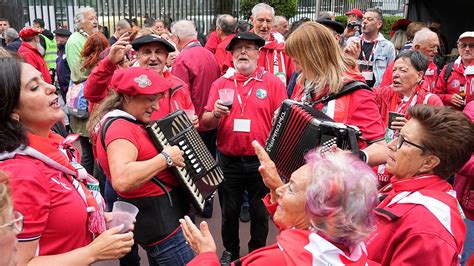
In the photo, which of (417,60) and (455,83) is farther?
(455,83)

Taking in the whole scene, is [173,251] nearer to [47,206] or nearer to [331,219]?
[47,206]

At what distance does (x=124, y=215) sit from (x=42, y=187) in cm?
50

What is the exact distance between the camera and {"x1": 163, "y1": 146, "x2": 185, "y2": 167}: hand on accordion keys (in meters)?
2.67

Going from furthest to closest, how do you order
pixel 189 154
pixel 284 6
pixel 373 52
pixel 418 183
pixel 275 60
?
pixel 284 6
pixel 373 52
pixel 275 60
pixel 189 154
pixel 418 183

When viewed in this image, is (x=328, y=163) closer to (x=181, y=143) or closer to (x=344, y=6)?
(x=181, y=143)

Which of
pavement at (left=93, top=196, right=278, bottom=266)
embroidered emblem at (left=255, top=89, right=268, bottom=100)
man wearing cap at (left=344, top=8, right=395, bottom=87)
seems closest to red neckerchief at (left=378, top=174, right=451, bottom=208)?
embroidered emblem at (left=255, top=89, right=268, bottom=100)

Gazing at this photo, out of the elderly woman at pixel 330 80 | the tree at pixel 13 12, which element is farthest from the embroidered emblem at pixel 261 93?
the tree at pixel 13 12

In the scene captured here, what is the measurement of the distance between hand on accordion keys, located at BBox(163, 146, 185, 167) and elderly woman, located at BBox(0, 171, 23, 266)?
132 centimetres

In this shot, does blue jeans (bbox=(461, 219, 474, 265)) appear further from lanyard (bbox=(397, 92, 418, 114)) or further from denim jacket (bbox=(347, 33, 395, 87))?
denim jacket (bbox=(347, 33, 395, 87))

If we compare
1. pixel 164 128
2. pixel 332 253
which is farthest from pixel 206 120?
pixel 332 253

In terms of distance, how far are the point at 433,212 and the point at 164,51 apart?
2822 millimetres

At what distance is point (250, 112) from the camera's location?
399 cm

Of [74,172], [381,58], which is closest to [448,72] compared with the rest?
[381,58]

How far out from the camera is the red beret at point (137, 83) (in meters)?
2.74
